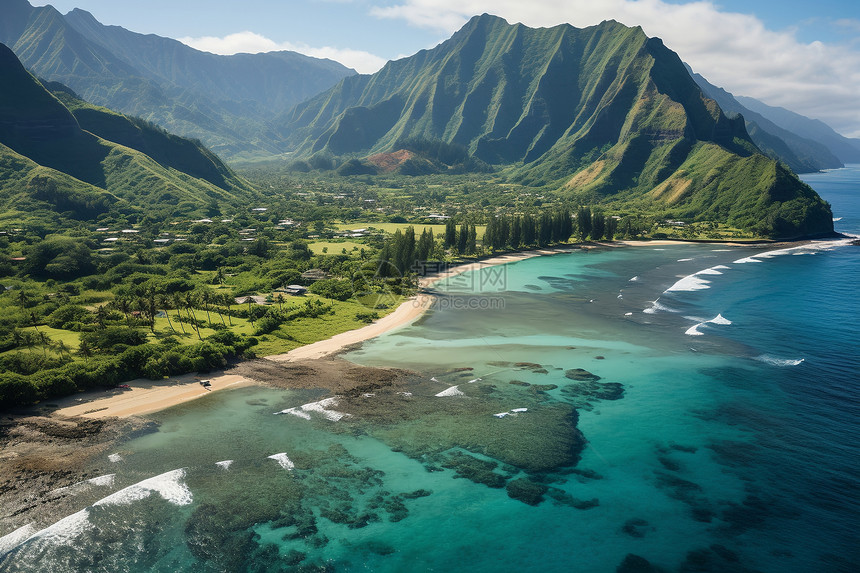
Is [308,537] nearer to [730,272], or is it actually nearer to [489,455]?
[489,455]

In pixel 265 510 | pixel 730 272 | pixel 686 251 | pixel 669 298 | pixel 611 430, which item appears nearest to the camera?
pixel 265 510

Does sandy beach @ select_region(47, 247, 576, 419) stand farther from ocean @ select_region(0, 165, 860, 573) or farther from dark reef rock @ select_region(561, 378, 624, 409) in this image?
dark reef rock @ select_region(561, 378, 624, 409)

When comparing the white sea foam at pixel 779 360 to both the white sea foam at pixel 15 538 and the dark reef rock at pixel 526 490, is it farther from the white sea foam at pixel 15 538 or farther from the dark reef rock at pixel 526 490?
the white sea foam at pixel 15 538

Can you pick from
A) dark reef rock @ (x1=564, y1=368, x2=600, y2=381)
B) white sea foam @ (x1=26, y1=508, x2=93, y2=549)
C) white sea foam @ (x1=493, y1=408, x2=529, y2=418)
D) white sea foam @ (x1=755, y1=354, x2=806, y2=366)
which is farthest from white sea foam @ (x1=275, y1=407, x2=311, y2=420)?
white sea foam @ (x1=755, y1=354, x2=806, y2=366)

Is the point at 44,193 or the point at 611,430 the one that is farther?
the point at 44,193

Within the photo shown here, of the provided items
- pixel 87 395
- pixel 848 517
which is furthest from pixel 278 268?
pixel 848 517

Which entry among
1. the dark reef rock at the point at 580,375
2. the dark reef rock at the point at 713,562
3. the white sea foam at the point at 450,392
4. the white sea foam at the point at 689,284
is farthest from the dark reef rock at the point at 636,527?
the white sea foam at the point at 689,284

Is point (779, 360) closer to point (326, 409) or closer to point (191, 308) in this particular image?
point (326, 409)
